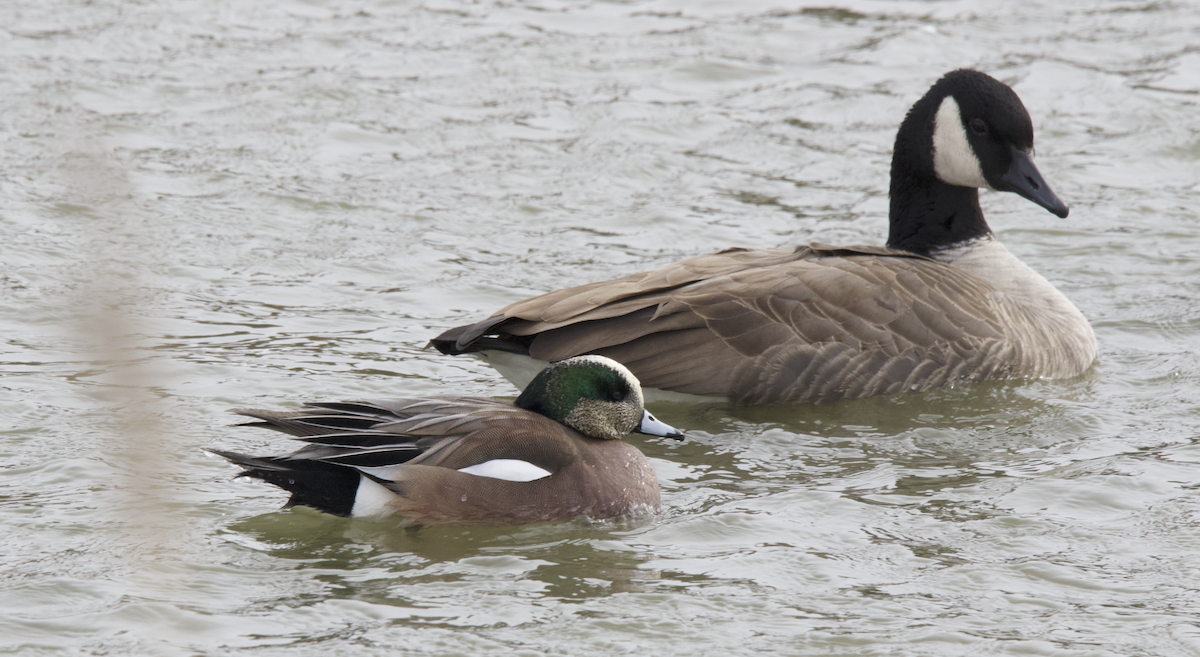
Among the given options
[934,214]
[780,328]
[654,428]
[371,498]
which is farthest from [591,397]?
[934,214]

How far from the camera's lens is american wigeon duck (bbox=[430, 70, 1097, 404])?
755cm

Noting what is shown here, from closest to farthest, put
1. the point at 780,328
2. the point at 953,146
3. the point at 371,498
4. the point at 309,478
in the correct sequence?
the point at 309,478 < the point at 371,498 < the point at 780,328 < the point at 953,146

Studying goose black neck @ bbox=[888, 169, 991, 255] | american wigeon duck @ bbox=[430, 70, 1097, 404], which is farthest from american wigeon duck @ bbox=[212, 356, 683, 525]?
goose black neck @ bbox=[888, 169, 991, 255]

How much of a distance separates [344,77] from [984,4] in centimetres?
722

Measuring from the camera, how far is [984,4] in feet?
52.5

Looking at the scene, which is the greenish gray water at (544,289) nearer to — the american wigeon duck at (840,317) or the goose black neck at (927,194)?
the american wigeon duck at (840,317)

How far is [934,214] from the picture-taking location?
9.01m

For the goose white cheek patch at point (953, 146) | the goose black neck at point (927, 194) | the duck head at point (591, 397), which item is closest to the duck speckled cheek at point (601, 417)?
the duck head at point (591, 397)

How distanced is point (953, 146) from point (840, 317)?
1.70 m

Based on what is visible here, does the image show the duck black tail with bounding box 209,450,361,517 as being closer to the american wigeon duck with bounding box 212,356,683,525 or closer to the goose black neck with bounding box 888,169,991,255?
the american wigeon duck with bounding box 212,356,683,525

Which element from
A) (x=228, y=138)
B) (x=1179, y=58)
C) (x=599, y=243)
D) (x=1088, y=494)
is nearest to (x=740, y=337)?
(x=1088, y=494)

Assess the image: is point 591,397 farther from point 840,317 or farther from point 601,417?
point 840,317

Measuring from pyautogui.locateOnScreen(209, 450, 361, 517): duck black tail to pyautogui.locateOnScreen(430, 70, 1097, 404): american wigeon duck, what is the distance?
1453 mm

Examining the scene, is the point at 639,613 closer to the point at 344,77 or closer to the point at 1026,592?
the point at 1026,592
